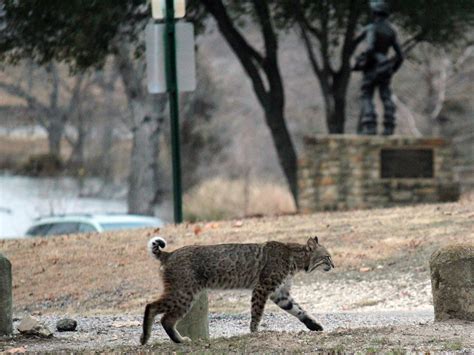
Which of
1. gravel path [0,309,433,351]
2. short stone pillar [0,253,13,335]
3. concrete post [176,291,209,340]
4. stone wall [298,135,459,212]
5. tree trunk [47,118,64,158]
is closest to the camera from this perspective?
concrete post [176,291,209,340]

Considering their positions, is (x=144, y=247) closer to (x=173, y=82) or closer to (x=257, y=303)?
(x=173, y=82)

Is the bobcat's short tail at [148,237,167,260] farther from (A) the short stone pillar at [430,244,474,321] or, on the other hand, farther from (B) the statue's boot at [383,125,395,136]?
(B) the statue's boot at [383,125,395,136]

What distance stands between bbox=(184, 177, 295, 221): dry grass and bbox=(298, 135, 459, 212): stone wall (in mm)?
8507

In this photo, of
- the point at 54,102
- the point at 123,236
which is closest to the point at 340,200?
the point at 123,236

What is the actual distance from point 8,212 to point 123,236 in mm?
16082

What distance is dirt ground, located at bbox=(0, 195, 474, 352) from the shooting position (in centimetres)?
989

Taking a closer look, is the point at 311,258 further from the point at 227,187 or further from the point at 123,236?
the point at 227,187

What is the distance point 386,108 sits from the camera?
25.1 metres

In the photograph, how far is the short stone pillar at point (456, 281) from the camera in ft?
34.8

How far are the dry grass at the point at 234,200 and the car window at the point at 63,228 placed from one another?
8547 mm

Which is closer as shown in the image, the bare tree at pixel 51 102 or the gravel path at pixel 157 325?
the gravel path at pixel 157 325

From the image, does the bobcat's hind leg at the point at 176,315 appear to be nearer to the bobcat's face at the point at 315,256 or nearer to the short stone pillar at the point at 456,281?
the bobcat's face at the point at 315,256

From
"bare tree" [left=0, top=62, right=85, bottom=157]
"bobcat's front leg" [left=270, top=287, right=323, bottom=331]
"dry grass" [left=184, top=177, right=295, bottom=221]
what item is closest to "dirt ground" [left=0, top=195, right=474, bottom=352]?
"bobcat's front leg" [left=270, top=287, right=323, bottom=331]

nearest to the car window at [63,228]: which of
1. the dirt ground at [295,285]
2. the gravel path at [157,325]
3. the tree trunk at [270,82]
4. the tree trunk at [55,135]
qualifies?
the dirt ground at [295,285]
